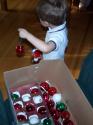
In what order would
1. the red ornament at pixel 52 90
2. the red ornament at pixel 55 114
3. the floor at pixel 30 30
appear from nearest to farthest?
the red ornament at pixel 55 114 < the red ornament at pixel 52 90 < the floor at pixel 30 30

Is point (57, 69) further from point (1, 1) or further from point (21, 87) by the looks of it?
point (1, 1)

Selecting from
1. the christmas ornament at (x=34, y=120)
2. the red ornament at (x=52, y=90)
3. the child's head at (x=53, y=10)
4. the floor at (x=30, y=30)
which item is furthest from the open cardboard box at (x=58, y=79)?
the floor at (x=30, y=30)

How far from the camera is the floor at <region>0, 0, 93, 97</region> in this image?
2.10m

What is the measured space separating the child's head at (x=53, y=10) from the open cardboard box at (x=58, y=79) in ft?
0.94

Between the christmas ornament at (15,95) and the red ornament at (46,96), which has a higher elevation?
the christmas ornament at (15,95)

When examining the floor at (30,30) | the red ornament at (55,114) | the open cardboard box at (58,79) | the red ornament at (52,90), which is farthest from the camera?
the floor at (30,30)

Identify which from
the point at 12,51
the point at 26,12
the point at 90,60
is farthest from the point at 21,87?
the point at 26,12

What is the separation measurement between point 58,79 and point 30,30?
1.57 metres

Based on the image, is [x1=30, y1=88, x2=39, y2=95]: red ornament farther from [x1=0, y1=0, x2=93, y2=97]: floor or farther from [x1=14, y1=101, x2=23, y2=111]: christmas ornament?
[x1=0, y1=0, x2=93, y2=97]: floor

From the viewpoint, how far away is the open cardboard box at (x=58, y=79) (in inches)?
37.4

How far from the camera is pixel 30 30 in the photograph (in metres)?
2.66

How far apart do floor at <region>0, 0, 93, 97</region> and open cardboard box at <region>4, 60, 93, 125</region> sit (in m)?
0.66

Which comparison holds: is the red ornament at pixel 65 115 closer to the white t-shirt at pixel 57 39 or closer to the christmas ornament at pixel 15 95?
the christmas ornament at pixel 15 95

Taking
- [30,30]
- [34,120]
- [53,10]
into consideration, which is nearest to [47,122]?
[34,120]
